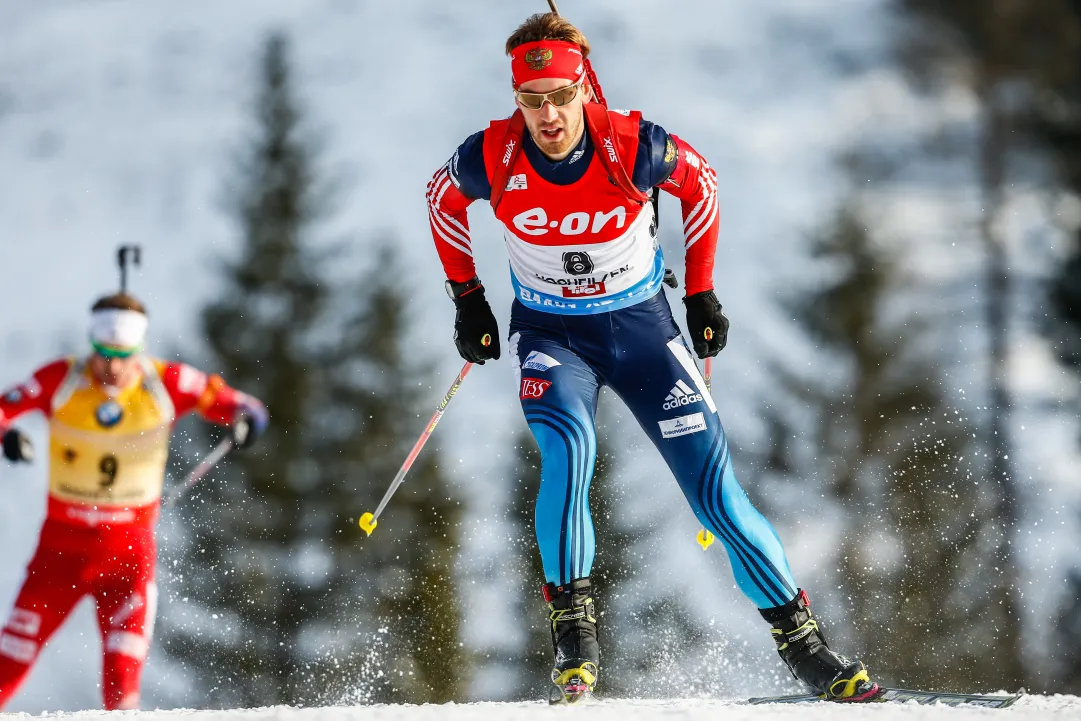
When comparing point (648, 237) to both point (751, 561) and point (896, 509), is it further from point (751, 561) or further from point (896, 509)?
point (896, 509)

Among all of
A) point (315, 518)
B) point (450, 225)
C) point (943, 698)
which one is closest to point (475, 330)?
point (450, 225)

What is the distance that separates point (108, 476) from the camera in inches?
261

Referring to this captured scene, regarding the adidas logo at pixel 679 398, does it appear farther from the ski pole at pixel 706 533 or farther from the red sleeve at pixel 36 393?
the red sleeve at pixel 36 393

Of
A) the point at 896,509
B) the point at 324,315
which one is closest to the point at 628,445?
the point at 896,509

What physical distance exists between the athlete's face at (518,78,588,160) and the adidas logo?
1033 mm

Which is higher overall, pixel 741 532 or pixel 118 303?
pixel 118 303

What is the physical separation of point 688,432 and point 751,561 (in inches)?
22.2

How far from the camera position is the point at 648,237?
537 cm

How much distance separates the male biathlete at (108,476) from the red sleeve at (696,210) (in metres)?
2.38

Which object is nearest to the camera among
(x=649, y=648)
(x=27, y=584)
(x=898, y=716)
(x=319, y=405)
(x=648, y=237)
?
(x=898, y=716)

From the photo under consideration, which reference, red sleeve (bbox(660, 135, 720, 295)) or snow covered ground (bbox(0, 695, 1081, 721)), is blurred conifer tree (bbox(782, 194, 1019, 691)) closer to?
red sleeve (bbox(660, 135, 720, 295))

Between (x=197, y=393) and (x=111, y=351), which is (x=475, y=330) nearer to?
(x=197, y=393)

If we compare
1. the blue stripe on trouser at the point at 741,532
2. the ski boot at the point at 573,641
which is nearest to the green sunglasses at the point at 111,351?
the ski boot at the point at 573,641

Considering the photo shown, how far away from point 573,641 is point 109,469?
2981 mm
